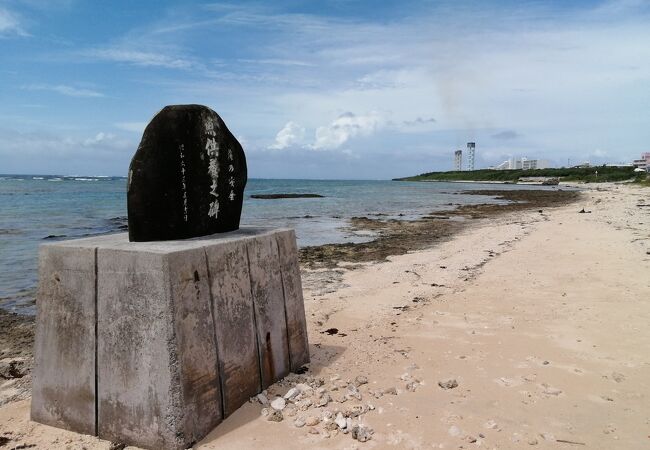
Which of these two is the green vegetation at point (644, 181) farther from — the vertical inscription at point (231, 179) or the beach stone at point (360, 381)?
the vertical inscription at point (231, 179)

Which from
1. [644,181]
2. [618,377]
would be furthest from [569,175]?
[618,377]

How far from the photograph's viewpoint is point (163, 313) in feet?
10.6

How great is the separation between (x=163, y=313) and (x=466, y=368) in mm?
2965

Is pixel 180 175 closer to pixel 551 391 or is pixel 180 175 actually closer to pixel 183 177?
pixel 183 177

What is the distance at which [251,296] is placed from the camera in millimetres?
4094

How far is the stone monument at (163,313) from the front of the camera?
3275 mm

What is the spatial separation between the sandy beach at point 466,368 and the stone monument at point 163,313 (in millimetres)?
239

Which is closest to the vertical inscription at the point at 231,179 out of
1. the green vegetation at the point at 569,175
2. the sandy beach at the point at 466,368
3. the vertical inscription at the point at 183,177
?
the vertical inscription at the point at 183,177

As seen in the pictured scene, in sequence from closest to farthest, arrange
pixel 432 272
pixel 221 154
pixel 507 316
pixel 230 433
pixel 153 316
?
pixel 153 316
pixel 230 433
pixel 221 154
pixel 507 316
pixel 432 272

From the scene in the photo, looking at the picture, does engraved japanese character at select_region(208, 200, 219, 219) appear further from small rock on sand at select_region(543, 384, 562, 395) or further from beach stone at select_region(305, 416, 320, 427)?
small rock on sand at select_region(543, 384, 562, 395)

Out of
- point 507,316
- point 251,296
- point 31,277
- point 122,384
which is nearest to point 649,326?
point 507,316

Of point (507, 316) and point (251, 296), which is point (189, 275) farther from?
point (507, 316)

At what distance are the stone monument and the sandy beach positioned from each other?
0.24 m

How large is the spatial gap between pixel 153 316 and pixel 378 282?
6454 millimetres
